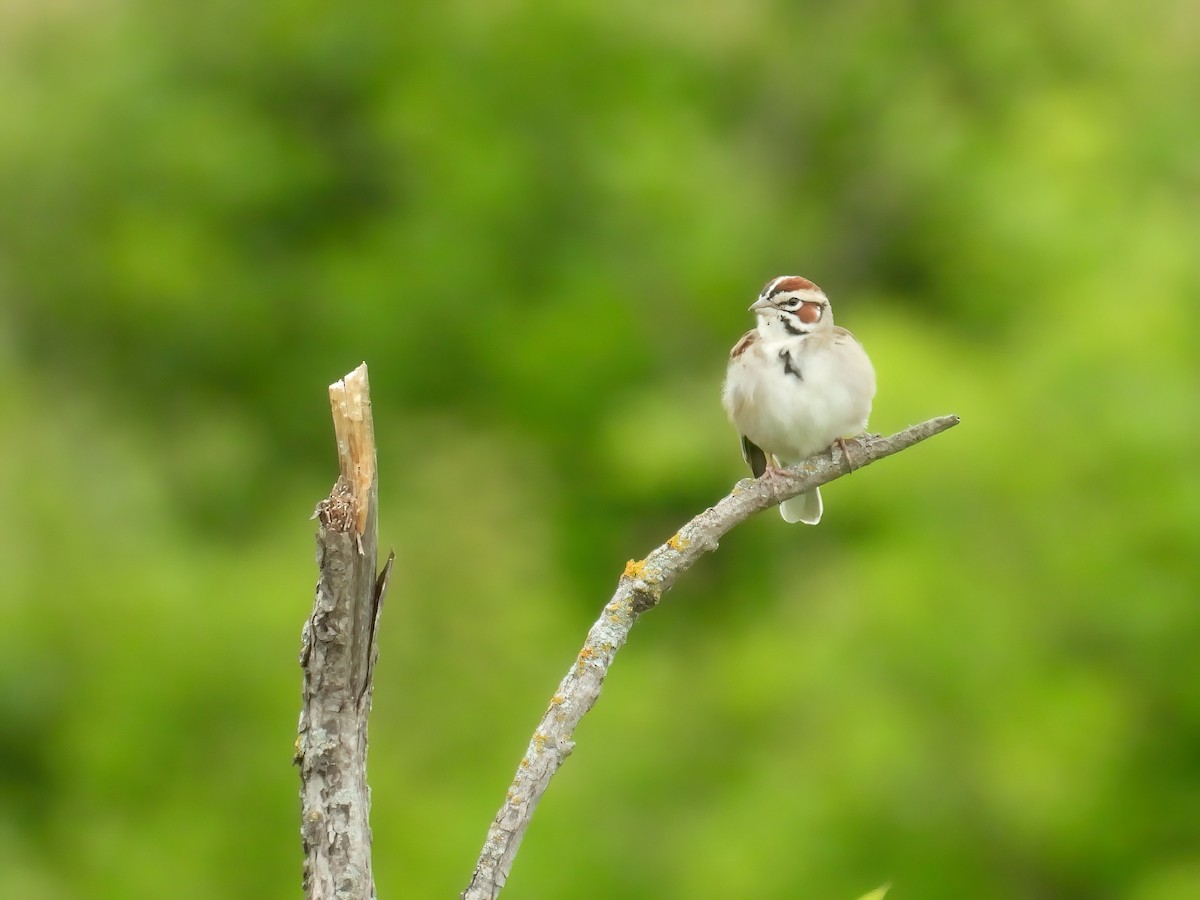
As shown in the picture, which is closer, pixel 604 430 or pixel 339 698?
pixel 339 698

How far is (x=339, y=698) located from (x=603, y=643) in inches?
17.4

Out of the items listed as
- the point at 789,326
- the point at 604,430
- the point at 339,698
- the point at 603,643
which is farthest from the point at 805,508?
the point at 604,430

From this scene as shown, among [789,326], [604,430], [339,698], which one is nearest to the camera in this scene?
[339,698]

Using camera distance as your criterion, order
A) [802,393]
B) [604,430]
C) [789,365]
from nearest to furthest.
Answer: [802,393] → [789,365] → [604,430]

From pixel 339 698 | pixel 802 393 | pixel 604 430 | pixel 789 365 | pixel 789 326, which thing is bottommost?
pixel 339 698

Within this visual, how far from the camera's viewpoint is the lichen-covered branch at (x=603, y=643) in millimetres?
2484

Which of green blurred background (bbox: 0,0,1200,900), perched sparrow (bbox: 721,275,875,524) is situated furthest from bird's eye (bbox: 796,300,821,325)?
green blurred background (bbox: 0,0,1200,900)

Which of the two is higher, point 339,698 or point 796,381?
point 796,381

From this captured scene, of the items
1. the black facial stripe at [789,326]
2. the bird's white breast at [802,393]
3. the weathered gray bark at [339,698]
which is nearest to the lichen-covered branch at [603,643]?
the weathered gray bark at [339,698]

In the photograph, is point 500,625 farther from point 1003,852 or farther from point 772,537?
point 1003,852

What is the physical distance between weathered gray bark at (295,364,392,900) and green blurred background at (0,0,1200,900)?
823 cm

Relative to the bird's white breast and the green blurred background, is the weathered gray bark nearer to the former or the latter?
the bird's white breast

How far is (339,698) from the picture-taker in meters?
2.60

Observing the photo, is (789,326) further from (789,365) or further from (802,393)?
(802,393)
